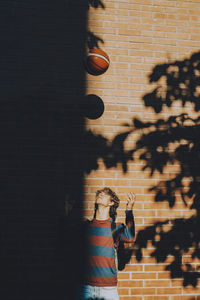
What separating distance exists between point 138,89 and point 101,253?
2.45 m

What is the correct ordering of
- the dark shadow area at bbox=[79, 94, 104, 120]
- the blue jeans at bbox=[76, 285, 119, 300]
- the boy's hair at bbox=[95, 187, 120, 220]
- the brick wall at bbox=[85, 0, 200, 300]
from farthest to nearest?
1. the dark shadow area at bbox=[79, 94, 104, 120]
2. the brick wall at bbox=[85, 0, 200, 300]
3. the boy's hair at bbox=[95, 187, 120, 220]
4. the blue jeans at bbox=[76, 285, 119, 300]

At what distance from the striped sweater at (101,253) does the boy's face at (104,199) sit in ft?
0.71

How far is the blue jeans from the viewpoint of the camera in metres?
2.91

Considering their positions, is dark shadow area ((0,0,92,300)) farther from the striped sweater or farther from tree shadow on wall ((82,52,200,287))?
tree shadow on wall ((82,52,200,287))

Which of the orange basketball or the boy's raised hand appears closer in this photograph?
the orange basketball

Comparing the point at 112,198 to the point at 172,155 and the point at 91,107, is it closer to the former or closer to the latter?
the point at 172,155

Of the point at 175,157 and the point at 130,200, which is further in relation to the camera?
the point at 175,157

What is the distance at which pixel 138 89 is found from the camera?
12.9ft

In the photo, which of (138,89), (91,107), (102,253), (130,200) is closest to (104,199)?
(130,200)

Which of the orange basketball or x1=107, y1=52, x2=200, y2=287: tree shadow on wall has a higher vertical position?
the orange basketball

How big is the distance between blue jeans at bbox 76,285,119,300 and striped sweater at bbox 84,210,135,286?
1.9 inches

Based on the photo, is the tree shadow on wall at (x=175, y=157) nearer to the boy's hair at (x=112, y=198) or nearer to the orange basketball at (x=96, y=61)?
the boy's hair at (x=112, y=198)

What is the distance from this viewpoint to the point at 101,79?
12.8 ft

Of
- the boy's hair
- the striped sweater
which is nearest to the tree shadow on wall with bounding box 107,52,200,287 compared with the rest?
the boy's hair
